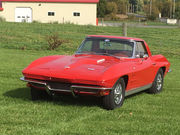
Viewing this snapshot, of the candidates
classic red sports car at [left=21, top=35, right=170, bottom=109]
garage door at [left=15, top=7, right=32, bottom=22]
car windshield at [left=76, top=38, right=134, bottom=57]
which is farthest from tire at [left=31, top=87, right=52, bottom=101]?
garage door at [left=15, top=7, right=32, bottom=22]

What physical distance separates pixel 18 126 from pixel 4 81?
4.87 m

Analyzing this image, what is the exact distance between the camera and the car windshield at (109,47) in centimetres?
930

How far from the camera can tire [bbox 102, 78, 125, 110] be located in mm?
→ 7793

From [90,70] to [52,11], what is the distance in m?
43.6

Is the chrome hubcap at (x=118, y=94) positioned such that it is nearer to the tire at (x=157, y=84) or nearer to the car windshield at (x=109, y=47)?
the car windshield at (x=109, y=47)

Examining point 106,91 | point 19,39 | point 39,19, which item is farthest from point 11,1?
point 106,91

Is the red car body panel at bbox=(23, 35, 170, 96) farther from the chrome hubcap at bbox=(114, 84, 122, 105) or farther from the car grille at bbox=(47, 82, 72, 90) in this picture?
the chrome hubcap at bbox=(114, 84, 122, 105)

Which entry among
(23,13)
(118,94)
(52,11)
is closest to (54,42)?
(118,94)

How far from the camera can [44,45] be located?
2480 centimetres

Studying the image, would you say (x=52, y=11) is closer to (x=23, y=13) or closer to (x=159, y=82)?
(x=23, y=13)

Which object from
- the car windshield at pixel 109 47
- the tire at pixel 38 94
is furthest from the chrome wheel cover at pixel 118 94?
the tire at pixel 38 94

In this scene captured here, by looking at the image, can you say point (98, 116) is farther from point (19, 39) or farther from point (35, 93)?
point (19, 39)

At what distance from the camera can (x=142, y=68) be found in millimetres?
9203

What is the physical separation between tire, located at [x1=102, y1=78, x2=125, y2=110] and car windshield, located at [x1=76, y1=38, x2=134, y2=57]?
1201mm
